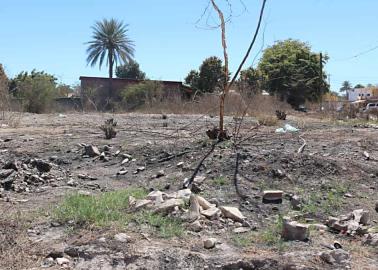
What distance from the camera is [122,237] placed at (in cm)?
450

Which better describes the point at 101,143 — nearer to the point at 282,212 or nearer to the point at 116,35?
the point at 282,212

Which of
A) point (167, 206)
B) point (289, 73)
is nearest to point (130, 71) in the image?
point (289, 73)

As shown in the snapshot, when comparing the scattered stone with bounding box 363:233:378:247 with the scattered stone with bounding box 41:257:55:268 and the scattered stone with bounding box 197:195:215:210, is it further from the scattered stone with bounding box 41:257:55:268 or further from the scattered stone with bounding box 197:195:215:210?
the scattered stone with bounding box 41:257:55:268

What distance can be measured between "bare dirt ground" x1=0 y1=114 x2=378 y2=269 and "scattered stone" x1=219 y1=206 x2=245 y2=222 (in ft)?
0.36

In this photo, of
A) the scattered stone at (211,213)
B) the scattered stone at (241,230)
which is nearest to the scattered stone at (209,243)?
the scattered stone at (241,230)

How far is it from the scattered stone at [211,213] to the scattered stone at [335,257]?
1236 mm

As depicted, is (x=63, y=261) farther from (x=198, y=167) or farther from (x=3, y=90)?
(x=3, y=90)

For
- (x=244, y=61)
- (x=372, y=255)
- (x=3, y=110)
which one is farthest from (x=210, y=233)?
(x=3, y=110)

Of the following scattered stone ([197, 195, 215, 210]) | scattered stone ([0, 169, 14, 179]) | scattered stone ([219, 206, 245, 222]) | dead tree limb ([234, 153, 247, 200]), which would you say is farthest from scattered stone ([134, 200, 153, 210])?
scattered stone ([0, 169, 14, 179])

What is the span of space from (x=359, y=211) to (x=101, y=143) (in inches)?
227

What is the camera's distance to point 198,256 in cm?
424

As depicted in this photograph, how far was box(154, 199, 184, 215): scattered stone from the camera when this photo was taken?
5.15 m

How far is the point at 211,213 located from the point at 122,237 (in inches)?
40.7

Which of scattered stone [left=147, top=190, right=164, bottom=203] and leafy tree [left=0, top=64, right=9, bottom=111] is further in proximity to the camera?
leafy tree [left=0, top=64, right=9, bottom=111]
